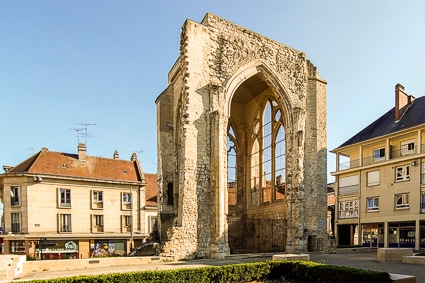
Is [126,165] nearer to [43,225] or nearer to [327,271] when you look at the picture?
[43,225]

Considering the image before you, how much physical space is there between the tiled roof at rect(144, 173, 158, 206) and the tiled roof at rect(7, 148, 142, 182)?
245 centimetres

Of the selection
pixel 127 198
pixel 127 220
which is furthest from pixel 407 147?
pixel 127 220

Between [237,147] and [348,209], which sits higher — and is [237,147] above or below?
above

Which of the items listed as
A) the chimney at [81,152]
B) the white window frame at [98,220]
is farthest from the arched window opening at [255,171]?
the chimney at [81,152]

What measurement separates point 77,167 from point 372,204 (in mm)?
24626

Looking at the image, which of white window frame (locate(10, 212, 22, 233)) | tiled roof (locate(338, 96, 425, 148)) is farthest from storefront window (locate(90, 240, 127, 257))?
tiled roof (locate(338, 96, 425, 148))

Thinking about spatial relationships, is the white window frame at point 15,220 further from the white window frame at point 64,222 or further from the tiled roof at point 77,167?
the tiled roof at point 77,167

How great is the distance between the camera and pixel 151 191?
32062mm

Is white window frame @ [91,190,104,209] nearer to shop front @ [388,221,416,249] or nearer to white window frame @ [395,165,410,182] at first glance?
shop front @ [388,221,416,249]

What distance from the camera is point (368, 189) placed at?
1041 inches

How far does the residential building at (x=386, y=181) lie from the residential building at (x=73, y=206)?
57.6 ft

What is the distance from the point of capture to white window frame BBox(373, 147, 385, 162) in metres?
26.3

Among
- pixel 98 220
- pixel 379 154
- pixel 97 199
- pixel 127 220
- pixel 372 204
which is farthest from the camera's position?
pixel 127 220

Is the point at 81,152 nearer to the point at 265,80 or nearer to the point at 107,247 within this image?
the point at 107,247
